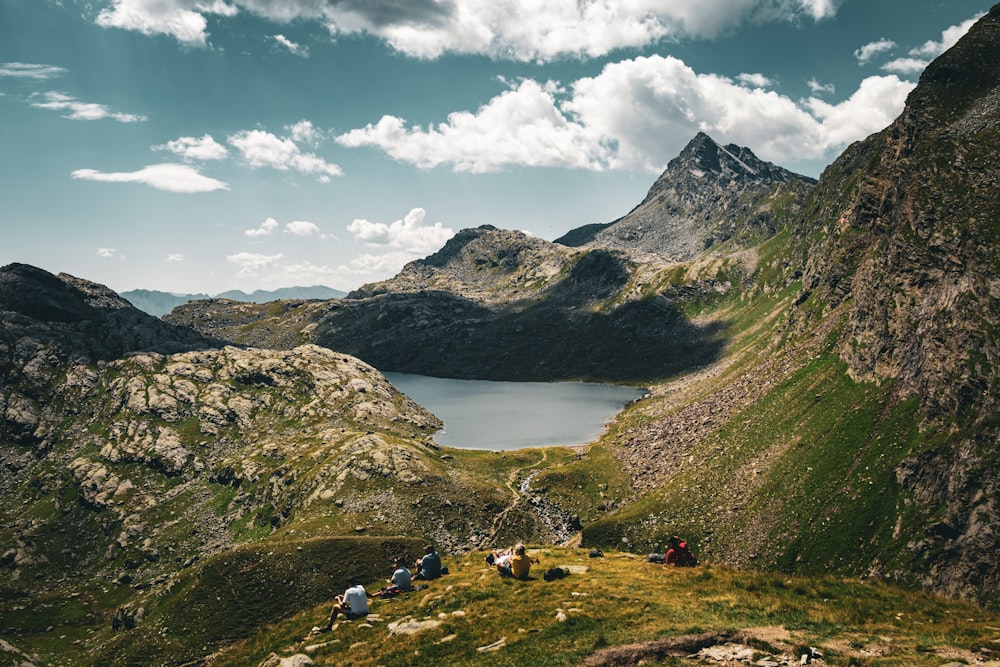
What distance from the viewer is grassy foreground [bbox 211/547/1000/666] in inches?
826

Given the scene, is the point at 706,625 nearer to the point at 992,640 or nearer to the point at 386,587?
the point at 992,640

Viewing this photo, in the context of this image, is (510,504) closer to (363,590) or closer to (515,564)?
(515,564)

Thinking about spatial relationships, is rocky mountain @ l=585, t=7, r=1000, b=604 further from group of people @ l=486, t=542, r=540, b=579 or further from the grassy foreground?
group of people @ l=486, t=542, r=540, b=579

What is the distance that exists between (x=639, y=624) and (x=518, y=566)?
30.7ft

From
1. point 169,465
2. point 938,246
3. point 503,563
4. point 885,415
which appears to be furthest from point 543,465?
point 503,563

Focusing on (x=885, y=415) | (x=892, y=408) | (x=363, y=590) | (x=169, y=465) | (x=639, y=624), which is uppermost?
(x=892, y=408)

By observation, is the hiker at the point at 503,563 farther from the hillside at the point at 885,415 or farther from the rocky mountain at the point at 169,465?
the hillside at the point at 885,415

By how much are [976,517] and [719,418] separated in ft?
191

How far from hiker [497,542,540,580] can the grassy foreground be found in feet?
2.39

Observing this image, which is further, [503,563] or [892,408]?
[892,408]

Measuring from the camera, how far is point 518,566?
1254 inches

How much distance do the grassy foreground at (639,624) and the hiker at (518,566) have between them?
0.73 metres

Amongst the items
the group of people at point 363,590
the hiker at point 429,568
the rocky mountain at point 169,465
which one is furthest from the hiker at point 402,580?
the rocky mountain at point 169,465

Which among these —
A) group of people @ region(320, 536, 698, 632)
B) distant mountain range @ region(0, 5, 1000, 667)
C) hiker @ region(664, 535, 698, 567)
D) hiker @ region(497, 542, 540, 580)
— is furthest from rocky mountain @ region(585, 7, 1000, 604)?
hiker @ region(497, 542, 540, 580)
